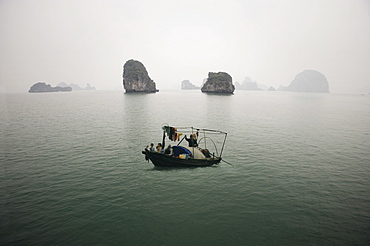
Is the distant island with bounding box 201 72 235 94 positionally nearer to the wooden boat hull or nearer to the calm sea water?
the calm sea water

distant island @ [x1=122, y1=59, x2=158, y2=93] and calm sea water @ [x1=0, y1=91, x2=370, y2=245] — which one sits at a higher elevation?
distant island @ [x1=122, y1=59, x2=158, y2=93]

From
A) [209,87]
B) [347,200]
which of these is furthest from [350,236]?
[209,87]

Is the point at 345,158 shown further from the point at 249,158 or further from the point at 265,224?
the point at 265,224

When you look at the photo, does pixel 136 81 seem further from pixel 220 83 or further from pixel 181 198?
pixel 181 198

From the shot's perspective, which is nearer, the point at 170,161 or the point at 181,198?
the point at 181,198

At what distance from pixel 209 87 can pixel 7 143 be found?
6984 inches

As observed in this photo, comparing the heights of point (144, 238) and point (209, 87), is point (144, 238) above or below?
below

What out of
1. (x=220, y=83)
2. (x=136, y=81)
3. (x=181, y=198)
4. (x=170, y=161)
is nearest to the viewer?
(x=181, y=198)

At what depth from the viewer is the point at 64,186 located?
14141mm

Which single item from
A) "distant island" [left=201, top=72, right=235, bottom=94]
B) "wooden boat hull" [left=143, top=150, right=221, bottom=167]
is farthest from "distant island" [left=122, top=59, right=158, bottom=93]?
"wooden boat hull" [left=143, top=150, right=221, bottom=167]

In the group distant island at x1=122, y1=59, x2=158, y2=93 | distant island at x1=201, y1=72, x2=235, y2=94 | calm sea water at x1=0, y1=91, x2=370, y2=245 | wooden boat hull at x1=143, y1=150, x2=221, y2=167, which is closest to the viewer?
calm sea water at x1=0, y1=91, x2=370, y2=245

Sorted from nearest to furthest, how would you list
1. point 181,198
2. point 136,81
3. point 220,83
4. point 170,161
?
1. point 181,198
2. point 170,161
3. point 220,83
4. point 136,81

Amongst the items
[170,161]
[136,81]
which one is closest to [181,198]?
[170,161]

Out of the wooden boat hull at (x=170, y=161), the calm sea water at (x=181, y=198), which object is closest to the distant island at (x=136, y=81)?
the calm sea water at (x=181, y=198)
